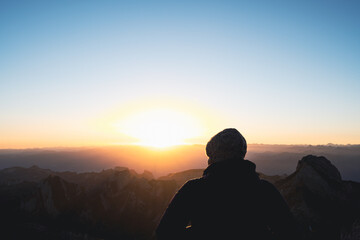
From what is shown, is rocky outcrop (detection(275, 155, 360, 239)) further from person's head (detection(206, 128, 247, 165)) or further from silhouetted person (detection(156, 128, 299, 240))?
person's head (detection(206, 128, 247, 165))

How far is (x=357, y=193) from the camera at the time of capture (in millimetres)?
35812

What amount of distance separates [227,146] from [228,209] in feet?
2.85

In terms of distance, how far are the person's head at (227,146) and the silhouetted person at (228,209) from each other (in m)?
0.10

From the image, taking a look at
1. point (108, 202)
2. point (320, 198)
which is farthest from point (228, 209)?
point (108, 202)

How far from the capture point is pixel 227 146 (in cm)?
334

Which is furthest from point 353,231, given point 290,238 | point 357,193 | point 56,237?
point 56,237

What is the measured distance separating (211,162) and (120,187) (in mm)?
76785

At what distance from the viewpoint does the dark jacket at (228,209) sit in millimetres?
2975

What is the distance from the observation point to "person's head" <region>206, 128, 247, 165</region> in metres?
3.33

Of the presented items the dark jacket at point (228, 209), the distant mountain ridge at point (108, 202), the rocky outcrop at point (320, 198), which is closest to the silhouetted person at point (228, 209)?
the dark jacket at point (228, 209)

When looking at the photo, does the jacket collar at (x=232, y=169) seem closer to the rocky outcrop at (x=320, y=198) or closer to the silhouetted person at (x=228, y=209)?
the silhouetted person at (x=228, y=209)

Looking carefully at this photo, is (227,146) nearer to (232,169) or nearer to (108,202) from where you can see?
(232,169)

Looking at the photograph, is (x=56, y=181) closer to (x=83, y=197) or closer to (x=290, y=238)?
(x=83, y=197)

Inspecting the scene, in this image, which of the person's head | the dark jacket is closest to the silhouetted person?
the dark jacket
